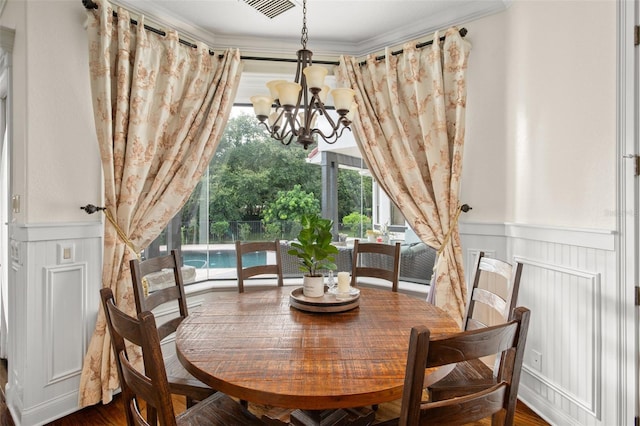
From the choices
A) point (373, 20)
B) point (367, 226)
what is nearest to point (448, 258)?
point (367, 226)

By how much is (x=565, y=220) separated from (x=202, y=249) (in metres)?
2.80

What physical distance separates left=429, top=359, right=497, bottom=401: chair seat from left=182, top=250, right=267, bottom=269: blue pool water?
2.07 metres

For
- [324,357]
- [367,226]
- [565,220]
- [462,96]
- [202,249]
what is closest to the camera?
[324,357]

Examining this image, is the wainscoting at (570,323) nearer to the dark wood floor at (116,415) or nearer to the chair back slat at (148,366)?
the dark wood floor at (116,415)

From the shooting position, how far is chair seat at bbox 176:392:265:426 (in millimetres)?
1297

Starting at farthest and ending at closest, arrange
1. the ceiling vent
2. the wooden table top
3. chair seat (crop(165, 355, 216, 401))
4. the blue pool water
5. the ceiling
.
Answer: the blue pool water, the ceiling, the ceiling vent, chair seat (crop(165, 355, 216, 401)), the wooden table top

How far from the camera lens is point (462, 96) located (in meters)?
2.67

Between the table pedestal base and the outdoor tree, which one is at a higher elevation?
the outdoor tree

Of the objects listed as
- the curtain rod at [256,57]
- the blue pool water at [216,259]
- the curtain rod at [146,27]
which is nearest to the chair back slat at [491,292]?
the curtain rod at [256,57]

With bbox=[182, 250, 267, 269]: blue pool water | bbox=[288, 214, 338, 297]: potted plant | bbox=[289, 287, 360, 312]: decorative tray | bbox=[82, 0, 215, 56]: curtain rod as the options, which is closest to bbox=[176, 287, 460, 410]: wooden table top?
bbox=[289, 287, 360, 312]: decorative tray

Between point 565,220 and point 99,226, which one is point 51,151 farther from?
point 565,220

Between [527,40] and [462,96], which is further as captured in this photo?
[462,96]

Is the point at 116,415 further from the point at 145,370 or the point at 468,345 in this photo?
the point at 468,345

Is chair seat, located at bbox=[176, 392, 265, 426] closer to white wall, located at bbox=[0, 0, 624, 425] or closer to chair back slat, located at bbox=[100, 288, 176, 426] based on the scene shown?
chair back slat, located at bbox=[100, 288, 176, 426]
